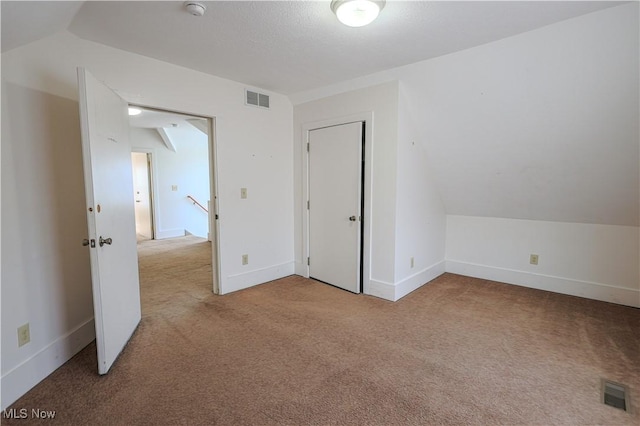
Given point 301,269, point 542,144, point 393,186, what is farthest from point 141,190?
point 542,144

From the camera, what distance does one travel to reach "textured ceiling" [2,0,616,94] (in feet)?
6.27

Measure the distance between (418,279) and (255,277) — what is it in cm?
194

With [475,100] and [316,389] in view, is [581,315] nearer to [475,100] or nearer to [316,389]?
[475,100]

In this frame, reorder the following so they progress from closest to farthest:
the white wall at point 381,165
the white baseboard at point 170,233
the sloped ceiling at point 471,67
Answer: the sloped ceiling at point 471,67 < the white wall at point 381,165 < the white baseboard at point 170,233

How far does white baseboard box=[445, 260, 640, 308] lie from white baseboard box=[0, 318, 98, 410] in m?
4.07

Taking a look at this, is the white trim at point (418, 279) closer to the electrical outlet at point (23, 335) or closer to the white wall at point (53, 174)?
the white wall at point (53, 174)

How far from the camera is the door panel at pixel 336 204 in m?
3.49

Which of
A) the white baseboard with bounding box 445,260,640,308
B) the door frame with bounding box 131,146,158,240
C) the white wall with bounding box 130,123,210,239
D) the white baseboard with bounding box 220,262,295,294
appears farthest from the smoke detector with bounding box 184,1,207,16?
the door frame with bounding box 131,146,158,240

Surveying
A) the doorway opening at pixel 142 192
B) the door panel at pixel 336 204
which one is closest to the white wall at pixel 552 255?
the door panel at pixel 336 204

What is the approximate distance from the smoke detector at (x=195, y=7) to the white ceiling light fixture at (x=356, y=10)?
794mm

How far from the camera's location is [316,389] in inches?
76.4

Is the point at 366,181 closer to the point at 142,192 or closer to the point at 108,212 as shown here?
the point at 108,212

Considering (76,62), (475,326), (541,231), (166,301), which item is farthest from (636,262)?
(76,62)

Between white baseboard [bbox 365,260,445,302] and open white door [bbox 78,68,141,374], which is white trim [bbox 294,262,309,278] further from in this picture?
open white door [bbox 78,68,141,374]
